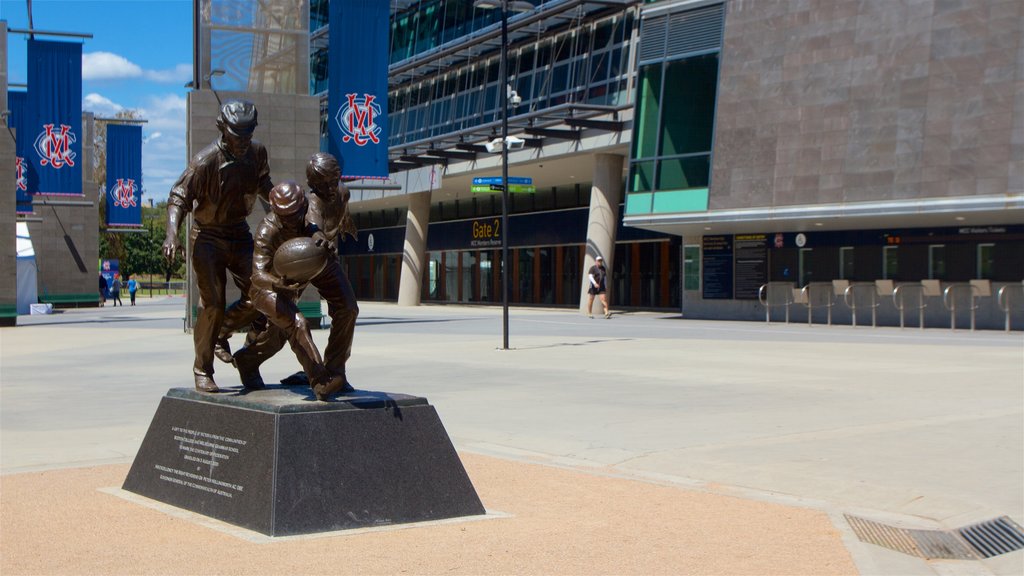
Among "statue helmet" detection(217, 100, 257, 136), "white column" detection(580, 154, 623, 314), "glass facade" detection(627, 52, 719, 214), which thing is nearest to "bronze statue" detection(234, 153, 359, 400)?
"statue helmet" detection(217, 100, 257, 136)

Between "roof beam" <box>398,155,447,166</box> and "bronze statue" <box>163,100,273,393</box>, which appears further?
"roof beam" <box>398,155,447,166</box>

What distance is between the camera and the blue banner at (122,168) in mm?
47312

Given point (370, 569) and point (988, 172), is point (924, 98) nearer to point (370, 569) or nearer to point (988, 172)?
point (988, 172)

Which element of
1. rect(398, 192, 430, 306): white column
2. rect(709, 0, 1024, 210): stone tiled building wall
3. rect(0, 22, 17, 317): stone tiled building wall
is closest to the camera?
rect(709, 0, 1024, 210): stone tiled building wall

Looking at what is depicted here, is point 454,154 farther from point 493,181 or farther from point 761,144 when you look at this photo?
point 761,144

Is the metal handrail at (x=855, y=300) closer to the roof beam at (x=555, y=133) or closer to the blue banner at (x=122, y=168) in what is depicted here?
the roof beam at (x=555, y=133)

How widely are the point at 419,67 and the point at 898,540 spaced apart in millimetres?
45140

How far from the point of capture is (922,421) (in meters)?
11.3

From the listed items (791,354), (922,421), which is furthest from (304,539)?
(791,354)

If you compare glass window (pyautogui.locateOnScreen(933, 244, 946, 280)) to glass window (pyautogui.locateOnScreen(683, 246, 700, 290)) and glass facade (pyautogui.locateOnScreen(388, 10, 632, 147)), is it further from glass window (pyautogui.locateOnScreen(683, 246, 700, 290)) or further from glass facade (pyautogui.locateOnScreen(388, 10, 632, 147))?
glass facade (pyautogui.locateOnScreen(388, 10, 632, 147))

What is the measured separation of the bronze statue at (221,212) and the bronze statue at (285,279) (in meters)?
0.75

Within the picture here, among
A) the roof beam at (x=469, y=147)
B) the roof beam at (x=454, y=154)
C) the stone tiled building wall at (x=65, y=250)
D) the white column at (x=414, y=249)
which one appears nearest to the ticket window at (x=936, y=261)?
the roof beam at (x=469, y=147)

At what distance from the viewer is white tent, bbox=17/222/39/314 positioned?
45469 mm

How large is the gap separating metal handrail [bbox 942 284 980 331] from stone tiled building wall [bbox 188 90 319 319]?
15.7 meters
